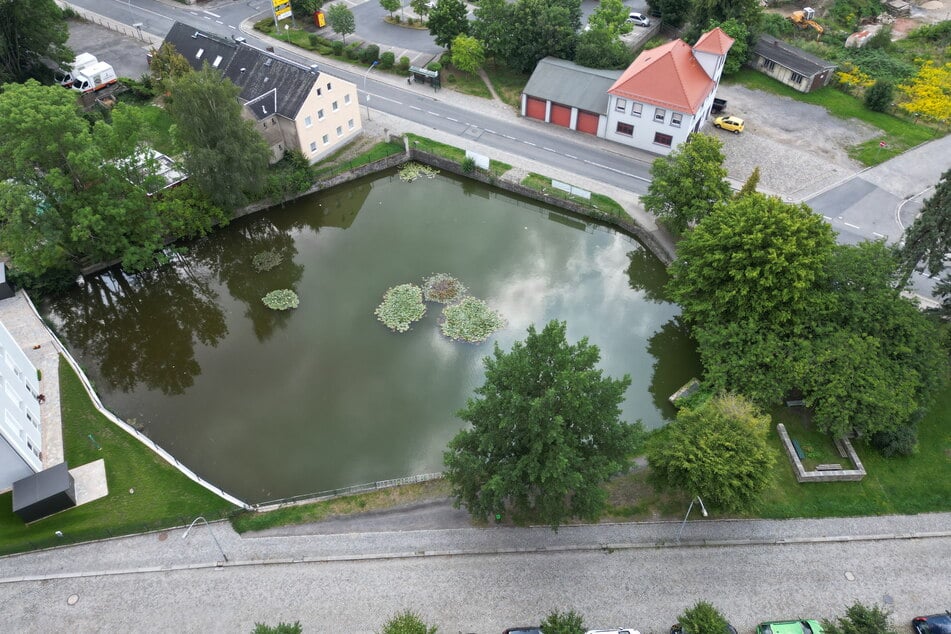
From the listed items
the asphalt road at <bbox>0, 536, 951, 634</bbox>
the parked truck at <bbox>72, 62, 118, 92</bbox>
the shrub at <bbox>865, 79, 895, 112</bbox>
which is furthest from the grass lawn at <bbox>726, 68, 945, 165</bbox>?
the parked truck at <bbox>72, 62, 118, 92</bbox>

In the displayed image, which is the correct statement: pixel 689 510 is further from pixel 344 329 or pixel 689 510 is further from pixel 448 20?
pixel 448 20

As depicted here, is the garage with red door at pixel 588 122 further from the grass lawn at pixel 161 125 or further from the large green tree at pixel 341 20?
the grass lawn at pixel 161 125

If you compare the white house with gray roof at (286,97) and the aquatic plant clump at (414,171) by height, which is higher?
the white house with gray roof at (286,97)

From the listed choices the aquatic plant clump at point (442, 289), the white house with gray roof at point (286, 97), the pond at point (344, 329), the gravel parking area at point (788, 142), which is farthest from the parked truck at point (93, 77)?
the gravel parking area at point (788, 142)

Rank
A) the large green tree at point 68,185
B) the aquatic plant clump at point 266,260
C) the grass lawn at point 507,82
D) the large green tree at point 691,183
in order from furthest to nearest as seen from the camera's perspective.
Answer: the grass lawn at point 507,82, the aquatic plant clump at point 266,260, the large green tree at point 691,183, the large green tree at point 68,185

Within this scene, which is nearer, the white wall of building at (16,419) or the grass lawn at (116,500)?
the white wall of building at (16,419)

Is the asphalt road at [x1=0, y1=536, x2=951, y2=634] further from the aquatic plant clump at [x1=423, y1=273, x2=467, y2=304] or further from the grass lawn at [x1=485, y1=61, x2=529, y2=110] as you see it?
the grass lawn at [x1=485, y1=61, x2=529, y2=110]

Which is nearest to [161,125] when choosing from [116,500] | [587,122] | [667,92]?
[116,500]
